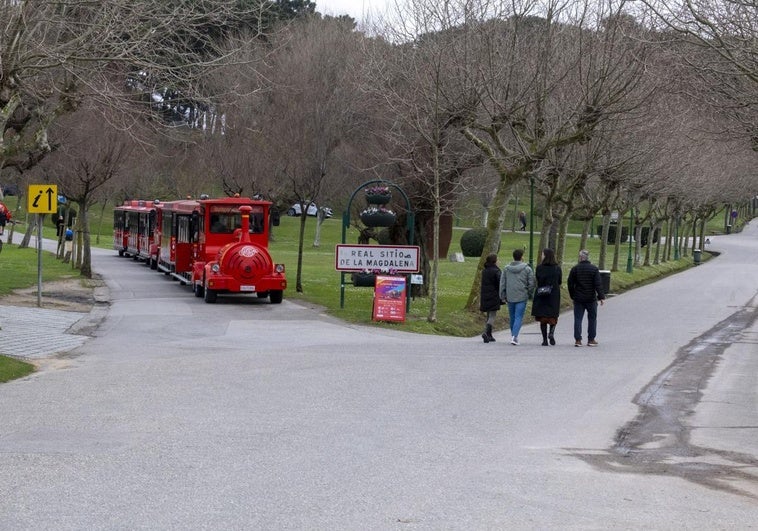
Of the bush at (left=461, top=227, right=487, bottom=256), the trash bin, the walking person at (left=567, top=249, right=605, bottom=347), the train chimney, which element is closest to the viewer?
the walking person at (left=567, top=249, right=605, bottom=347)

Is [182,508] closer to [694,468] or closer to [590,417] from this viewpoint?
[694,468]

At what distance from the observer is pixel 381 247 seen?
2522cm

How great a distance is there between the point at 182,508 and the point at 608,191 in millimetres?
33665

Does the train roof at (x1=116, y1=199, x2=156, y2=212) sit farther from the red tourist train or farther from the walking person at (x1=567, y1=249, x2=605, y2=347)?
the walking person at (x1=567, y1=249, x2=605, y2=347)

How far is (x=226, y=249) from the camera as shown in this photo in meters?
28.2

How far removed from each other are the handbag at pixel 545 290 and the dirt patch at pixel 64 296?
10768 mm

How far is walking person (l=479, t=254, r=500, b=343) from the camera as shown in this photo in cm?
2145

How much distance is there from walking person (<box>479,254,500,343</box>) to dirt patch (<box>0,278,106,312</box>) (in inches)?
378

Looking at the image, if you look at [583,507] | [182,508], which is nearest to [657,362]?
[583,507]

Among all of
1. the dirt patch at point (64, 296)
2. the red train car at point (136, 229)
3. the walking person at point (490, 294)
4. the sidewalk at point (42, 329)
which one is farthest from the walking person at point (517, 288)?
the red train car at point (136, 229)

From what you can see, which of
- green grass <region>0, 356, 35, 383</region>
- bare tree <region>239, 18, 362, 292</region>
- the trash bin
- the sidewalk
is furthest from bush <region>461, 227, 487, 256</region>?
green grass <region>0, 356, 35, 383</region>

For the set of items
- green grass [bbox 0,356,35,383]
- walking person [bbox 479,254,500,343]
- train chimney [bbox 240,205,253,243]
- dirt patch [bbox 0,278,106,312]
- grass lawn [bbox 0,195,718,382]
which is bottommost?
dirt patch [bbox 0,278,106,312]

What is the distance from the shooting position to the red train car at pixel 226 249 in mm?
27531

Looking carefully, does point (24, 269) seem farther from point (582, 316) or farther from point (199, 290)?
point (582, 316)
